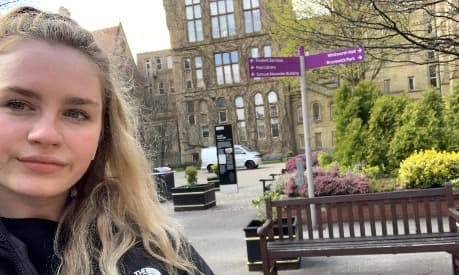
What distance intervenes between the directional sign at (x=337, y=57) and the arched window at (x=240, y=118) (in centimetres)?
3465

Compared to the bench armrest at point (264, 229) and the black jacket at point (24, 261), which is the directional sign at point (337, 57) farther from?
the black jacket at point (24, 261)

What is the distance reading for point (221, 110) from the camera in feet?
143

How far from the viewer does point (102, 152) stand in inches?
62.7

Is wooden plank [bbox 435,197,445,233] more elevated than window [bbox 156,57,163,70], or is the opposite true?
window [bbox 156,57,163,70]

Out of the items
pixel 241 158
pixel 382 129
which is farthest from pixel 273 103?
pixel 382 129

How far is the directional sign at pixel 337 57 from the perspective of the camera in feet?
22.6

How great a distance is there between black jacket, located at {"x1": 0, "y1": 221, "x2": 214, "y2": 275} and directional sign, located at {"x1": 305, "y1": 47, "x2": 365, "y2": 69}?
20.4ft

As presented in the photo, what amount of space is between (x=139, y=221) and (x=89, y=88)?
18.1 inches

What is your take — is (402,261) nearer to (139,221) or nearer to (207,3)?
(139,221)

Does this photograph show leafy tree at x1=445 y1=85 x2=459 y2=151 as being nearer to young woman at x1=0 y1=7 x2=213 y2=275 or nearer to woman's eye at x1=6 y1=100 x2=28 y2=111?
young woman at x1=0 y1=7 x2=213 y2=275

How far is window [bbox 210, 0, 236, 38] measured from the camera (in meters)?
43.2

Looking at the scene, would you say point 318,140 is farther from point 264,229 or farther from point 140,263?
point 140,263

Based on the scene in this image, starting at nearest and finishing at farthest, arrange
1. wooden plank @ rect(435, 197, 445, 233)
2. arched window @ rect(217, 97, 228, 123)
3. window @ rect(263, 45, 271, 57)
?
wooden plank @ rect(435, 197, 445, 233) → window @ rect(263, 45, 271, 57) → arched window @ rect(217, 97, 228, 123)

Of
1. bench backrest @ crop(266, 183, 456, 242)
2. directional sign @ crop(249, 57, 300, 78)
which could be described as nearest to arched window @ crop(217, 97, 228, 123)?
directional sign @ crop(249, 57, 300, 78)
